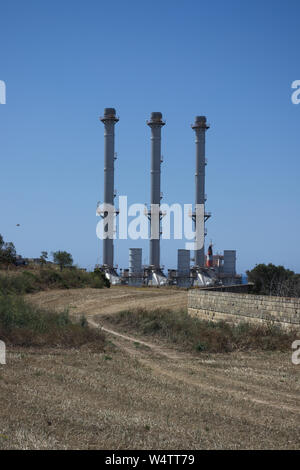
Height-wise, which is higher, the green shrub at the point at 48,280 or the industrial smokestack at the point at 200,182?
the industrial smokestack at the point at 200,182

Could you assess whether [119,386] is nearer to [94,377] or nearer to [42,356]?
[94,377]

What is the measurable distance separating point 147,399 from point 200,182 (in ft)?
143

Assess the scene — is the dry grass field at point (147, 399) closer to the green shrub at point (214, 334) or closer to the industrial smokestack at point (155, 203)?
the green shrub at point (214, 334)

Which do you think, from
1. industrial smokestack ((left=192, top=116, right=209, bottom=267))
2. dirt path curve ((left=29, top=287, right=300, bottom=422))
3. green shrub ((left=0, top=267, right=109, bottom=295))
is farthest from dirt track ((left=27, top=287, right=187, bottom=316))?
industrial smokestack ((left=192, top=116, right=209, bottom=267))

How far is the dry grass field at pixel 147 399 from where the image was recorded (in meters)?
7.36

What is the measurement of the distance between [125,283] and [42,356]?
119 feet

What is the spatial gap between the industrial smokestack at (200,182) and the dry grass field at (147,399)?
Answer: 3434 centimetres

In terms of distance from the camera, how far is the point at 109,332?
20.8 m

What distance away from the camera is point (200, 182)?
172 feet

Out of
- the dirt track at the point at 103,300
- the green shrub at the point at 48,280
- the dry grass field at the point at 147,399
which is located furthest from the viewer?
the green shrub at the point at 48,280

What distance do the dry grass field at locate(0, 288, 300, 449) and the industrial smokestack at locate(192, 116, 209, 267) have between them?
34340mm

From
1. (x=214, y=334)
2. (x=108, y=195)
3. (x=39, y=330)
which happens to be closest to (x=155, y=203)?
(x=108, y=195)

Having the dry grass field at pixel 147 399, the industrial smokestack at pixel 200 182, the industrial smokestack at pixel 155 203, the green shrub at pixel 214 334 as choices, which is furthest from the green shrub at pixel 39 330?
the industrial smokestack at pixel 200 182
